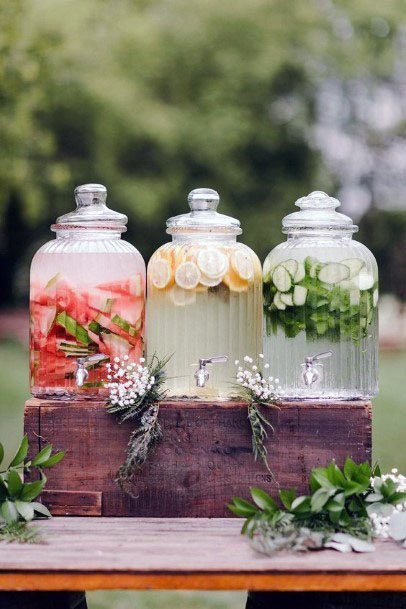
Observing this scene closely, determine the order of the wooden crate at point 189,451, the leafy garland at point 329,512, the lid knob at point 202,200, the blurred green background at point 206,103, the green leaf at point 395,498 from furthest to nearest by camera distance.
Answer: the blurred green background at point 206,103
the lid knob at point 202,200
the wooden crate at point 189,451
the green leaf at point 395,498
the leafy garland at point 329,512

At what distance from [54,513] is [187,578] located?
1.46 feet

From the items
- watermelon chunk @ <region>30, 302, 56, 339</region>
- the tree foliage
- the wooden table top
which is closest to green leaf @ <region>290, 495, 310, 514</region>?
the wooden table top

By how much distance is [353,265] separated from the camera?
76.4 inches

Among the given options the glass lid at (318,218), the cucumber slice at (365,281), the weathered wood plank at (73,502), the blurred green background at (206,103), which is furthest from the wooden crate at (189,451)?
the blurred green background at (206,103)

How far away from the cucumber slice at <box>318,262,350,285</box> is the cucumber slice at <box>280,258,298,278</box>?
0.05 meters

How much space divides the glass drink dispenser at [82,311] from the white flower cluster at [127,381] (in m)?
0.02

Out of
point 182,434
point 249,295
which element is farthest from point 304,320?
point 182,434

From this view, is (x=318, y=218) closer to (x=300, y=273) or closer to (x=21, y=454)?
(x=300, y=273)

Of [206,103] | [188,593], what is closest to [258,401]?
[188,593]

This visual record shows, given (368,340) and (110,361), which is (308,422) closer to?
Answer: (368,340)

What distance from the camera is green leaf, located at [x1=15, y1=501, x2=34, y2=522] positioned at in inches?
73.1

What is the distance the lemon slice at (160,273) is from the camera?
77.9 inches

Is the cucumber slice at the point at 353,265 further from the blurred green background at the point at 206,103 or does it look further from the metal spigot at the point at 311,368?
the blurred green background at the point at 206,103

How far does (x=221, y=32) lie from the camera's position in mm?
9625
